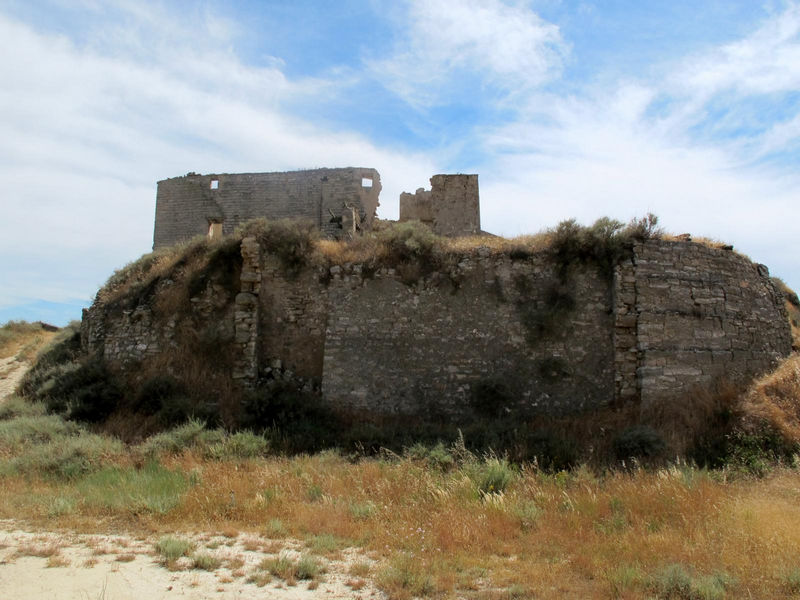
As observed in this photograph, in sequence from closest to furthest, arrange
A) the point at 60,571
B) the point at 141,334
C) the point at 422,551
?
the point at 60,571 < the point at 422,551 < the point at 141,334

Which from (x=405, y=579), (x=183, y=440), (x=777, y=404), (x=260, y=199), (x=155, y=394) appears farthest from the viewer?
(x=260, y=199)

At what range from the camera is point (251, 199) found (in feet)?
70.0

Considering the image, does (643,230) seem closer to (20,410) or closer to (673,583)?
(673,583)

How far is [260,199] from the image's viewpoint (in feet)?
69.8

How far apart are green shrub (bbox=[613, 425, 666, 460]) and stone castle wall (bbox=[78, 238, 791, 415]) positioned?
61.8 inches

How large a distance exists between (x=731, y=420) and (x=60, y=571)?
10454mm

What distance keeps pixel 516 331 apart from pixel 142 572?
844cm

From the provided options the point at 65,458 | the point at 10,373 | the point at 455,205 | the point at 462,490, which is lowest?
the point at 462,490

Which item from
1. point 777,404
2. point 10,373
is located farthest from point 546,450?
point 10,373

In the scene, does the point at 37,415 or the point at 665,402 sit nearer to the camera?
the point at 665,402

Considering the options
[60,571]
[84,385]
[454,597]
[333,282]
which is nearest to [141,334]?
[84,385]

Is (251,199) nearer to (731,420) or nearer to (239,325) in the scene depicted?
(239,325)

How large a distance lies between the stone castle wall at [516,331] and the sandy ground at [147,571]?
577 centimetres

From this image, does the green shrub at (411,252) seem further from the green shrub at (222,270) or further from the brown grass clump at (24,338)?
the brown grass clump at (24,338)
